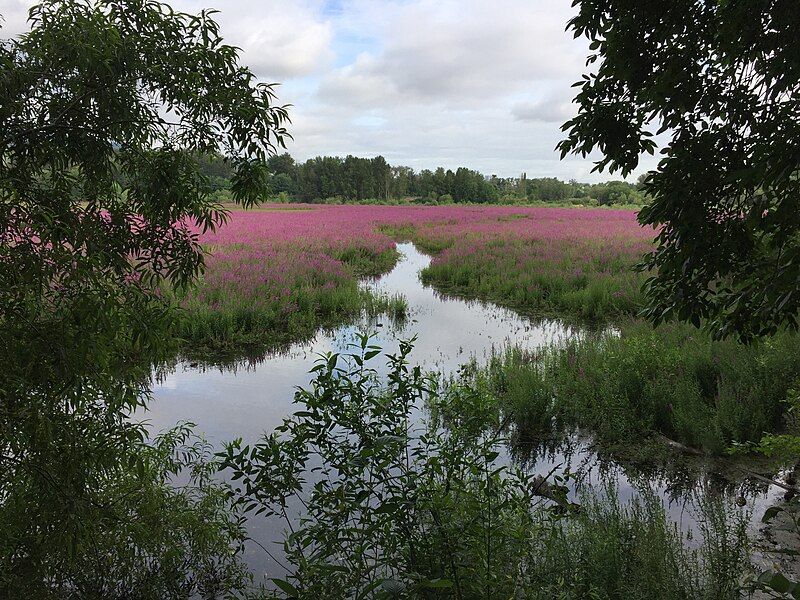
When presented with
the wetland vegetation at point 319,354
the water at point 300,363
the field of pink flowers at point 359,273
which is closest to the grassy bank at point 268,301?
the field of pink flowers at point 359,273

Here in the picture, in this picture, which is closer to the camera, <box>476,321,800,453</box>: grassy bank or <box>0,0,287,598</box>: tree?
<box>0,0,287,598</box>: tree

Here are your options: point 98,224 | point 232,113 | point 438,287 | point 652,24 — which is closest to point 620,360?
point 652,24

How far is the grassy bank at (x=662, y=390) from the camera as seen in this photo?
604cm

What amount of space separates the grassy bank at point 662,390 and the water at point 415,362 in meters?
0.53

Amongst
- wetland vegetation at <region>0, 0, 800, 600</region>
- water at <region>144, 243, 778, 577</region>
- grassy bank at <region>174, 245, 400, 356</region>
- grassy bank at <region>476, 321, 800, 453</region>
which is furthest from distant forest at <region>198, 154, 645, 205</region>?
wetland vegetation at <region>0, 0, 800, 600</region>

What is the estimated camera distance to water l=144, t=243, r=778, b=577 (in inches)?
209

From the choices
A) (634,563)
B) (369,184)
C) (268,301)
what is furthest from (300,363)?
(369,184)

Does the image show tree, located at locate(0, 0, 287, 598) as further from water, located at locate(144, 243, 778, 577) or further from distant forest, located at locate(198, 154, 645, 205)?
distant forest, located at locate(198, 154, 645, 205)

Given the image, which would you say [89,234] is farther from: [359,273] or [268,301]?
[359,273]

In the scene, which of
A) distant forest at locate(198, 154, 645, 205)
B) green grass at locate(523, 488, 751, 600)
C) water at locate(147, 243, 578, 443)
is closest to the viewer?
green grass at locate(523, 488, 751, 600)

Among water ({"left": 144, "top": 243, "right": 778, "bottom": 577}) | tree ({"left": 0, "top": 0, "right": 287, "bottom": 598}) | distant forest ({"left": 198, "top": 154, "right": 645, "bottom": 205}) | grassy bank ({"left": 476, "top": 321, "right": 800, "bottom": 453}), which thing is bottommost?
water ({"left": 144, "top": 243, "right": 778, "bottom": 577})

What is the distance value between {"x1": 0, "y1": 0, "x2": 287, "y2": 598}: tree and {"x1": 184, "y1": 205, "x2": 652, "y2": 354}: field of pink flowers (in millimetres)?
3688

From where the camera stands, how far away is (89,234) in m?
2.51

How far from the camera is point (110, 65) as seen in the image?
2635mm
